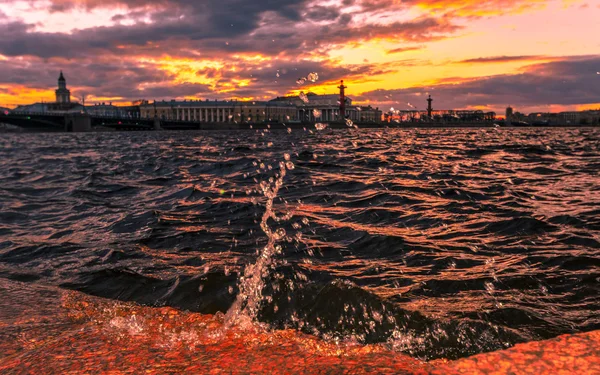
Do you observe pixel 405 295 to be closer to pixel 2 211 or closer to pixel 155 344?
pixel 155 344

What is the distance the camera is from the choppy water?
384 centimetres

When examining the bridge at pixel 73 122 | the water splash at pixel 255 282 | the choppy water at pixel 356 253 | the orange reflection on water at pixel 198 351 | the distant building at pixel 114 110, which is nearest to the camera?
the orange reflection on water at pixel 198 351

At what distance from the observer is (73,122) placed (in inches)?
4161

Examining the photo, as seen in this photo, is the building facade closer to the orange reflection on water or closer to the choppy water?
the choppy water

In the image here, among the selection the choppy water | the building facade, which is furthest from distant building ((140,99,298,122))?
the choppy water

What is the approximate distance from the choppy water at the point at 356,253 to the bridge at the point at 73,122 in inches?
4116

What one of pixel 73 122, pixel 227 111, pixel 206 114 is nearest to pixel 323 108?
pixel 227 111

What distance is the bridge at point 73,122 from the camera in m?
103

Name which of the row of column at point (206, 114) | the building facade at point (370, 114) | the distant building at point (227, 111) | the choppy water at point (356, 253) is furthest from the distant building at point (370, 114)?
the choppy water at point (356, 253)

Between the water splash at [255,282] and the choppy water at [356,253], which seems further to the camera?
the water splash at [255,282]

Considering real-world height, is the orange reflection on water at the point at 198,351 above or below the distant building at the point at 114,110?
below

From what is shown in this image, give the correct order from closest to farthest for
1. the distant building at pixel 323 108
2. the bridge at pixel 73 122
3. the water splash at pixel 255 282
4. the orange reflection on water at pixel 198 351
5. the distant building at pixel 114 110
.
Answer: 1. the orange reflection on water at pixel 198 351
2. the water splash at pixel 255 282
3. the bridge at pixel 73 122
4. the distant building at pixel 323 108
5. the distant building at pixel 114 110

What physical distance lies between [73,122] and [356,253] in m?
113

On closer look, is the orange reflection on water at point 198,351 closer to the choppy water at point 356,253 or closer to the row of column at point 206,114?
the choppy water at point 356,253
